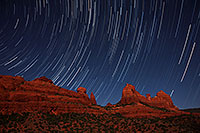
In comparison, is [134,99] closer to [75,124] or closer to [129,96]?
[129,96]

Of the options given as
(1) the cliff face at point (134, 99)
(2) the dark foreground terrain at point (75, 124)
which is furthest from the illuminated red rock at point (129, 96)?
(2) the dark foreground terrain at point (75, 124)

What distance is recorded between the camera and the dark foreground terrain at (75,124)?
87.6 feet

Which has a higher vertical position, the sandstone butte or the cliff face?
the cliff face

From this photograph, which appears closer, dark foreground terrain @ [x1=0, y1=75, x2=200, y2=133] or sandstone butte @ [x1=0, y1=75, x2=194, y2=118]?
dark foreground terrain @ [x1=0, y1=75, x2=200, y2=133]

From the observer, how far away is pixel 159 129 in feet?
103

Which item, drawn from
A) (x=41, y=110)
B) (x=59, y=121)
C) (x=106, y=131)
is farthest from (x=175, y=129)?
(x=41, y=110)

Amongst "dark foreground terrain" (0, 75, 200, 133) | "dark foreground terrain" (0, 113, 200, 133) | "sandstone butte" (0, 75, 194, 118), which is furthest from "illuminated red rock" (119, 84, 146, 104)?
"dark foreground terrain" (0, 113, 200, 133)

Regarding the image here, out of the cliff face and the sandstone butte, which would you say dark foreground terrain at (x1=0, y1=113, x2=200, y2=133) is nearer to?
the sandstone butte

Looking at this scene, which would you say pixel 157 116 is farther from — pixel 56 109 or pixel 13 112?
pixel 13 112

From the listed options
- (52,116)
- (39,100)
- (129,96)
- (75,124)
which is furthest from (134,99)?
(39,100)

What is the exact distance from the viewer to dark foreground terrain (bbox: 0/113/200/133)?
87.6 feet

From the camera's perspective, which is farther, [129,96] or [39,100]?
[129,96]

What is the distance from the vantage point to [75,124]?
31469 mm

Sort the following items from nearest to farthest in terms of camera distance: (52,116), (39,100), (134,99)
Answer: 1. (52,116)
2. (39,100)
3. (134,99)
